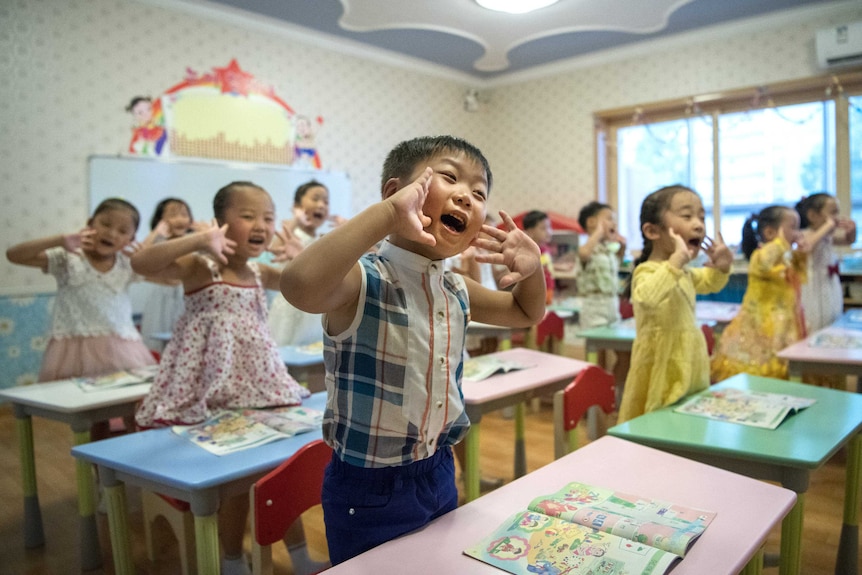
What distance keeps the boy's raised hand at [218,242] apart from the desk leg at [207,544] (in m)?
0.77

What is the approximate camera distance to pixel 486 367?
247cm

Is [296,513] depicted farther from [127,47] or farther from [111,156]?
[127,47]

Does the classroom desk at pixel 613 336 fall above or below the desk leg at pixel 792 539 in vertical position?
above

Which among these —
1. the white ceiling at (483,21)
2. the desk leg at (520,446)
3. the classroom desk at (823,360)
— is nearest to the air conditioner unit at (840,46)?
the white ceiling at (483,21)

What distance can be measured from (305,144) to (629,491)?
16.6 feet

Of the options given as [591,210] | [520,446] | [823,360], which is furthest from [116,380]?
[591,210]

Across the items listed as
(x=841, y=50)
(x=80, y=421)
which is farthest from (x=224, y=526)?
(x=841, y=50)

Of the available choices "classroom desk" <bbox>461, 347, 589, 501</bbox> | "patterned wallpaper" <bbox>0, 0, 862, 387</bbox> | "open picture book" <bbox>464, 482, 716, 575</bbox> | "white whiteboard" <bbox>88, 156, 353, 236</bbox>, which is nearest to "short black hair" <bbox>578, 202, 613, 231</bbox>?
"patterned wallpaper" <bbox>0, 0, 862, 387</bbox>

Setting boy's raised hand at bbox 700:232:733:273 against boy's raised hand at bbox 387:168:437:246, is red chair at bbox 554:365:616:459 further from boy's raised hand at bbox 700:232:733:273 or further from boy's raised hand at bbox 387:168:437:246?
boy's raised hand at bbox 387:168:437:246

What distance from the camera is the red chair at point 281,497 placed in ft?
4.02

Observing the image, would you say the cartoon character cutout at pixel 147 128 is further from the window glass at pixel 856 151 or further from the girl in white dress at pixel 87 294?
the window glass at pixel 856 151

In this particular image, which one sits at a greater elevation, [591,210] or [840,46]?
[840,46]

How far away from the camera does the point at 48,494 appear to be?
2.94 metres

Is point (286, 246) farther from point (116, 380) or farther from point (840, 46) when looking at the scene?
point (840, 46)
